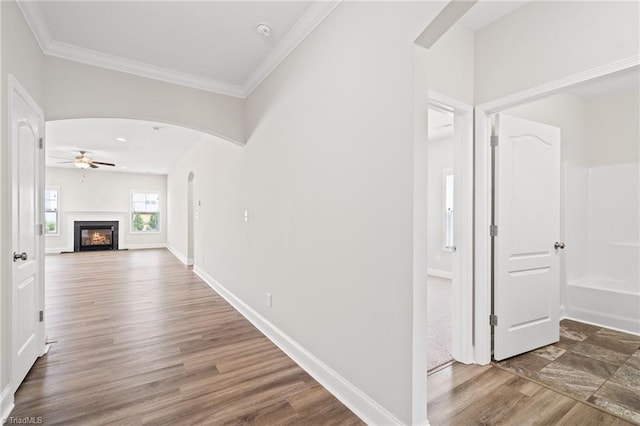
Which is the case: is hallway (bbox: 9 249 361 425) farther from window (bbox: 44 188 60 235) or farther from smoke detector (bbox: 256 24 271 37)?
window (bbox: 44 188 60 235)

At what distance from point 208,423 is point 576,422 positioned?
2237 mm

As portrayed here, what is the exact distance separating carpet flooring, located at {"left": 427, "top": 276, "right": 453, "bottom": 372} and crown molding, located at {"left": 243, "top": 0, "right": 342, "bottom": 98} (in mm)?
2899

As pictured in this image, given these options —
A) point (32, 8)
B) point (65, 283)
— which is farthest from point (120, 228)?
point (32, 8)

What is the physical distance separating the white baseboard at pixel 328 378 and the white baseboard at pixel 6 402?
1.83 meters

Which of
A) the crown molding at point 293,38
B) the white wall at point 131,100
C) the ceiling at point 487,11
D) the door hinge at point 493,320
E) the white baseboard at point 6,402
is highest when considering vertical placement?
the ceiling at point 487,11

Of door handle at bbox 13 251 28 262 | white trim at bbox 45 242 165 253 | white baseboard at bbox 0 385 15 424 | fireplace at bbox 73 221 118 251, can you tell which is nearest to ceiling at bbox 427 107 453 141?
door handle at bbox 13 251 28 262

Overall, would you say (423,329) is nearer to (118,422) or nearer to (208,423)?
(208,423)

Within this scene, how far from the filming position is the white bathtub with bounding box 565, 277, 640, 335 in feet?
10.3

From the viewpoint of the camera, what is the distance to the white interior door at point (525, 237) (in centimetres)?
252

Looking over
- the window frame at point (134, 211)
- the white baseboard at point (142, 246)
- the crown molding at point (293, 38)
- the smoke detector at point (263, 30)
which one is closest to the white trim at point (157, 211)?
the window frame at point (134, 211)

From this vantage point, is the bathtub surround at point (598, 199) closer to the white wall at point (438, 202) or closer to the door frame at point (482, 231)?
the door frame at point (482, 231)

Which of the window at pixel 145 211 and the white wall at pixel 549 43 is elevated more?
the white wall at pixel 549 43

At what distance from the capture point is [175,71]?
322 cm

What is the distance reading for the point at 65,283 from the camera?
5289 mm
